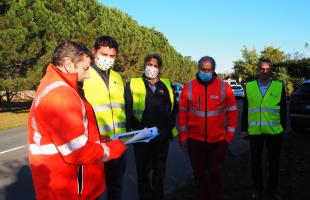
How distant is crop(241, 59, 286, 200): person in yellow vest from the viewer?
5984 mm

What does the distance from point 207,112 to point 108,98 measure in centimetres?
149

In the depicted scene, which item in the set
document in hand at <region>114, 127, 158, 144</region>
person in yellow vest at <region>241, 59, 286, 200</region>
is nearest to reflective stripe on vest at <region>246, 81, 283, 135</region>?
person in yellow vest at <region>241, 59, 286, 200</region>

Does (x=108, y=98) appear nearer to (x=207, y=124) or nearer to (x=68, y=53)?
(x=68, y=53)

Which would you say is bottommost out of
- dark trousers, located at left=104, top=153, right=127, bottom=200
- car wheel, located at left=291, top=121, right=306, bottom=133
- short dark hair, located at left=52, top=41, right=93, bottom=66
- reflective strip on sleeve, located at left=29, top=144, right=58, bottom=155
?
car wheel, located at left=291, top=121, right=306, bottom=133

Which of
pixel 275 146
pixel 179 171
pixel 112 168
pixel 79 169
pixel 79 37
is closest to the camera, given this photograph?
pixel 79 169

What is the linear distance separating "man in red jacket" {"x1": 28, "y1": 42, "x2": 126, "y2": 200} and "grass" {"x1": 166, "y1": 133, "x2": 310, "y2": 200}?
10.4 feet

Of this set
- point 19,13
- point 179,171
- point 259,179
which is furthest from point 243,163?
point 19,13

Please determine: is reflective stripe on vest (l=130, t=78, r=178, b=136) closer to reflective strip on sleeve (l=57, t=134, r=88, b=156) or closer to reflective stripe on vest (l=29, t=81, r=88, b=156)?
reflective stripe on vest (l=29, t=81, r=88, b=156)

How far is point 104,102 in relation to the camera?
13.8ft

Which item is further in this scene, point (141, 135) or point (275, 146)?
point (275, 146)

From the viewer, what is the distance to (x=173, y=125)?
5375mm

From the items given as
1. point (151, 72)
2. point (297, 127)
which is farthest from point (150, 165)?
point (297, 127)

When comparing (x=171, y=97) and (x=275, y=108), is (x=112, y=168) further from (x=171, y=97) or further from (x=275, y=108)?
(x=275, y=108)

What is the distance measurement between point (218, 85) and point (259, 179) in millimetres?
1688
